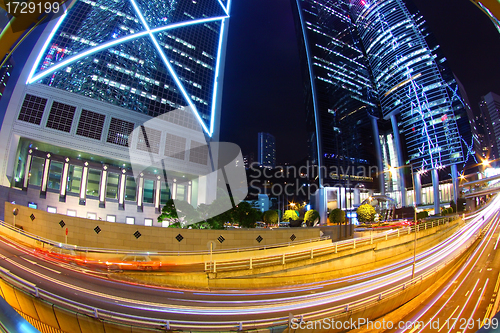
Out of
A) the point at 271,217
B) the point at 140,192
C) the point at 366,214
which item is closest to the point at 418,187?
the point at 366,214

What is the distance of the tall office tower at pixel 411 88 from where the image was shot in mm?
72000

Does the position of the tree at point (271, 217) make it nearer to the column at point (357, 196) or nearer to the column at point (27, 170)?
the column at point (27, 170)

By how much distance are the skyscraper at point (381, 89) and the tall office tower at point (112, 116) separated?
Result: 163 ft

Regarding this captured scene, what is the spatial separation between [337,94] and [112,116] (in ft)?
269

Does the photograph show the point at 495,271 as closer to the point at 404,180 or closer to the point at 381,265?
the point at 381,265

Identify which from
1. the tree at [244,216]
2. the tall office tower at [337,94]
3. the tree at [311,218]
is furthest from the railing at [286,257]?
the tall office tower at [337,94]

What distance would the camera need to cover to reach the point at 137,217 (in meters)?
45.8

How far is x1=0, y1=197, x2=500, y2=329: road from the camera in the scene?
884cm

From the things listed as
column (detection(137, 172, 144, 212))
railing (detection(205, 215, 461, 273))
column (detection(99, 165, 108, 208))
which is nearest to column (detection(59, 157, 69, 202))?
column (detection(99, 165, 108, 208))

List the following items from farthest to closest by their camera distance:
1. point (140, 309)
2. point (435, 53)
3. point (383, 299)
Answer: point (435, 53) < point (383, 299) < point (140, 309)

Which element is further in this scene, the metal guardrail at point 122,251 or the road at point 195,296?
the metal guardrail at point 122,251

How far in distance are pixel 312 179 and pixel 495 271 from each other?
7227cm

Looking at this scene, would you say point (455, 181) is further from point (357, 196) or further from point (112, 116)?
point (112, 116)

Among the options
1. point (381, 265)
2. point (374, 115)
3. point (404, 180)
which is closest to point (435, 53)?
point (374, 115)
